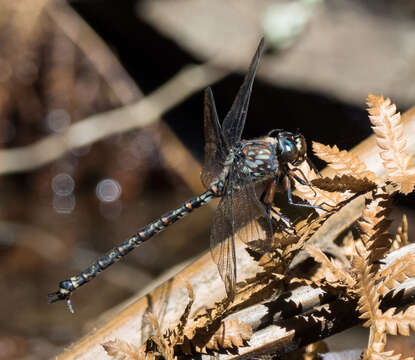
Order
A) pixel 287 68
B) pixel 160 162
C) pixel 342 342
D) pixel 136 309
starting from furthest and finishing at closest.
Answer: pixel 160 162 → pixel 287 68 → pixel 342 342 → pixel 136 309

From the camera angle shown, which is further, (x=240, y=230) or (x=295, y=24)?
(x=295, y=24)

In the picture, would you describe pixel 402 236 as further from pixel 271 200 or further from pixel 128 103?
pixel 128 103

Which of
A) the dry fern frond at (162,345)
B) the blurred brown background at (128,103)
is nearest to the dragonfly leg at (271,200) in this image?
the dry fern frond at (162,345)

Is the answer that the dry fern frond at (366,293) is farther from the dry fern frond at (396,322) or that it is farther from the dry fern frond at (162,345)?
the dry fern frond at (162,345)

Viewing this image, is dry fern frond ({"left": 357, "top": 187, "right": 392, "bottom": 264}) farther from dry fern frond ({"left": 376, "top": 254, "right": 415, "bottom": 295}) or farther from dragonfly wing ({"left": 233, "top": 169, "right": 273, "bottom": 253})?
dragonfly wing ({"left": 233, "top": 169, "right": 273, "bottom": 253})

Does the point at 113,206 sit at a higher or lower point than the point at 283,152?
higher

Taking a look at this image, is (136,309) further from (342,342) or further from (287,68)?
(287,68)

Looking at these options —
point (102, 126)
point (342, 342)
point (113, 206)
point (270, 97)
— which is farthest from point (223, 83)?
point (342, 342)
